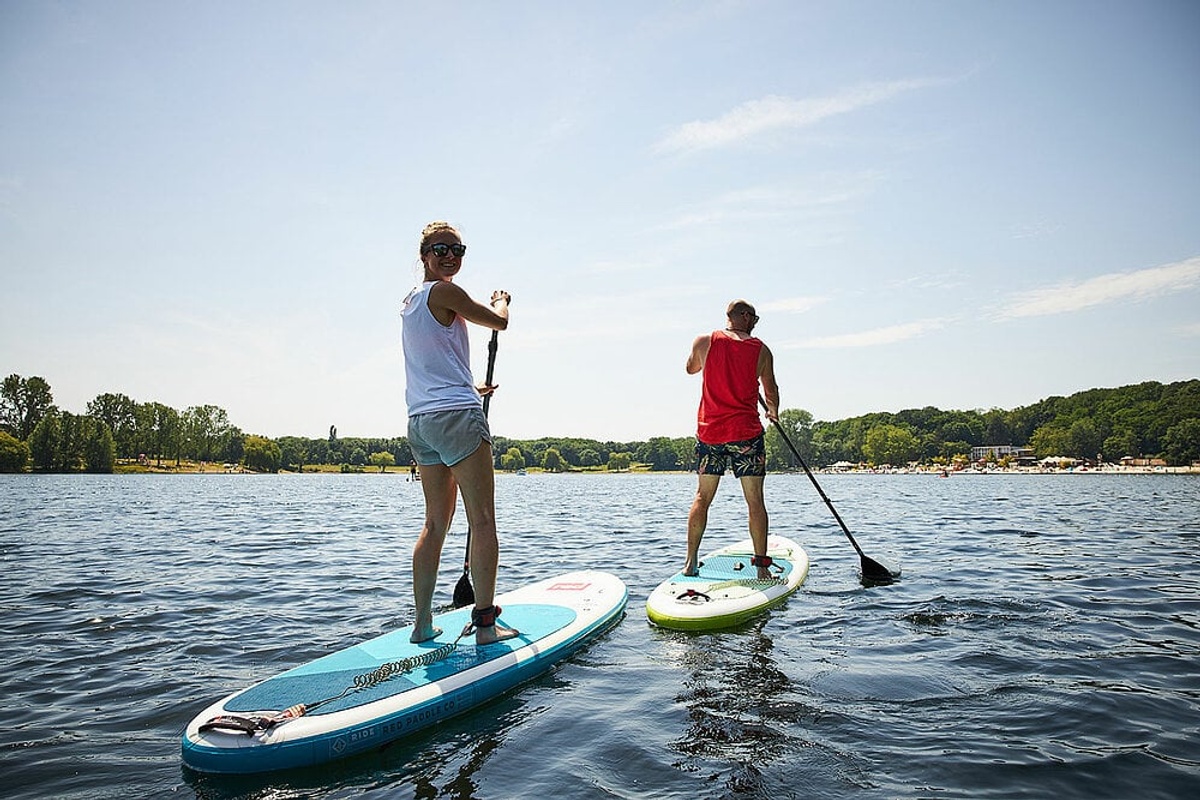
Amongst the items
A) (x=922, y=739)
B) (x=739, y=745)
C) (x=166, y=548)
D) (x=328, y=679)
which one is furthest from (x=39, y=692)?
(x=166, y=548)

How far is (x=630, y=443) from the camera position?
607 ft

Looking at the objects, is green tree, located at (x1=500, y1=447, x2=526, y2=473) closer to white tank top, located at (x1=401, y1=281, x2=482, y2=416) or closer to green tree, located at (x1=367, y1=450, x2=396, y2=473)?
green tree, located at (x1=367, y1=450, x2=396, y2=473)

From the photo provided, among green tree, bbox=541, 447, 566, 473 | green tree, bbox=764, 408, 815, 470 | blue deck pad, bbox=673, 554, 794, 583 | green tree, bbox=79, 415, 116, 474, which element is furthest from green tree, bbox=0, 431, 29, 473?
green tree, bbox=764, 408, 815, 470

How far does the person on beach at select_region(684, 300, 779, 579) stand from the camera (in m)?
7.46

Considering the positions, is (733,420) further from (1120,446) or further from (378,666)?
(1120,446)

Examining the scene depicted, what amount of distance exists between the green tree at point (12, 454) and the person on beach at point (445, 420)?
110049 mm

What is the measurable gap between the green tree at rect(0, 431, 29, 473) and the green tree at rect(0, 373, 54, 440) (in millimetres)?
14461

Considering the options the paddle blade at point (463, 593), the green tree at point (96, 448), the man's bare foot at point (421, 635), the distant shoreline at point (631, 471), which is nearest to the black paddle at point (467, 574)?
the paddle blade at point (463, 593)

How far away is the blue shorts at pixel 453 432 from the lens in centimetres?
469

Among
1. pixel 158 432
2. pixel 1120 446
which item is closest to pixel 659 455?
pixel 1120 446

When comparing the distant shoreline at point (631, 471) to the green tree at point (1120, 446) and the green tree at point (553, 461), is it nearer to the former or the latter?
the green tree at point (1120, 446)

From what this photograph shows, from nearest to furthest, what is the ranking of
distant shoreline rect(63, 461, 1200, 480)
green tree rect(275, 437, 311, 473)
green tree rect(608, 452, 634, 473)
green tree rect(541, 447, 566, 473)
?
1. distant shoreline rect(63, 461, 1200, 480)
2. green tree rect(275, 437, 311, 473)
3. green tree rect(541, 447, 566, 473)
4. green tree rect(608, 452, 634, 473)

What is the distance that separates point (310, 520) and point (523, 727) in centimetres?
1852

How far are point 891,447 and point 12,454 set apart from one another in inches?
6344
